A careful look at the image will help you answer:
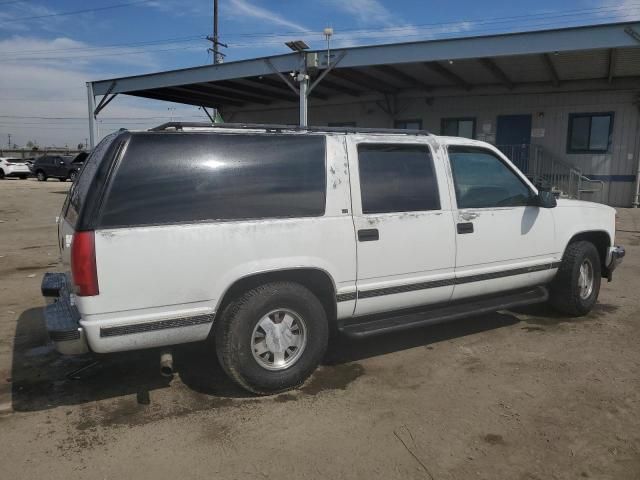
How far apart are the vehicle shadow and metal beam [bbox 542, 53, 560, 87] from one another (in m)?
11.2

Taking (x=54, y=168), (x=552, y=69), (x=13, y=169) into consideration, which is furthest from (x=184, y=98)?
(x=13, y=169)

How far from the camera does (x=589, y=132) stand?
16312 mm

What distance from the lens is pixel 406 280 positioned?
426cm

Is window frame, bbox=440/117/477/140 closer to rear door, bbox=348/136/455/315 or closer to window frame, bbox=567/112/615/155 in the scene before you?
window frame, bbox=567/112/615/155

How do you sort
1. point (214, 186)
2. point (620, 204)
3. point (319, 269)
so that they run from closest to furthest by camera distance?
point (214, 186) → point (319, 269) → point (620, 204)

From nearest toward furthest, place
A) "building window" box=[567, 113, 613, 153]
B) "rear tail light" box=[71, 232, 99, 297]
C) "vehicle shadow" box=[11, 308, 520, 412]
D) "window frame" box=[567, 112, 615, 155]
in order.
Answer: "rear tail light" box=[71, 232, 99, 297]
"vehicle shadow" box=[11, 308, 520, 412]
"window frame" box=[567, 112, 615, 155]
"building window" box=[567, 113, 613, 153]

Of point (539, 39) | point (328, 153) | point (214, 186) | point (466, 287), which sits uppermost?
point (539, 39)

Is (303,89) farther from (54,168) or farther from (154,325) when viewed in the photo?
(54,168)

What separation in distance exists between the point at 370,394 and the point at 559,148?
606 inches

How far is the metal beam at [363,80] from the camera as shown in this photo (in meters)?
17.0

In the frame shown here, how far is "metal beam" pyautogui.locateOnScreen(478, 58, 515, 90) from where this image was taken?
14730 millimetres

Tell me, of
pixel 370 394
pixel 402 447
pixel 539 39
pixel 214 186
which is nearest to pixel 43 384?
pixel 214 186

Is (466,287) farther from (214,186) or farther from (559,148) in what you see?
(559,148)

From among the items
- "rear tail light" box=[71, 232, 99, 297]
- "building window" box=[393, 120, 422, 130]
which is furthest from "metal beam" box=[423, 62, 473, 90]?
"rear tail light" box=[71, 232, 99, 297]
